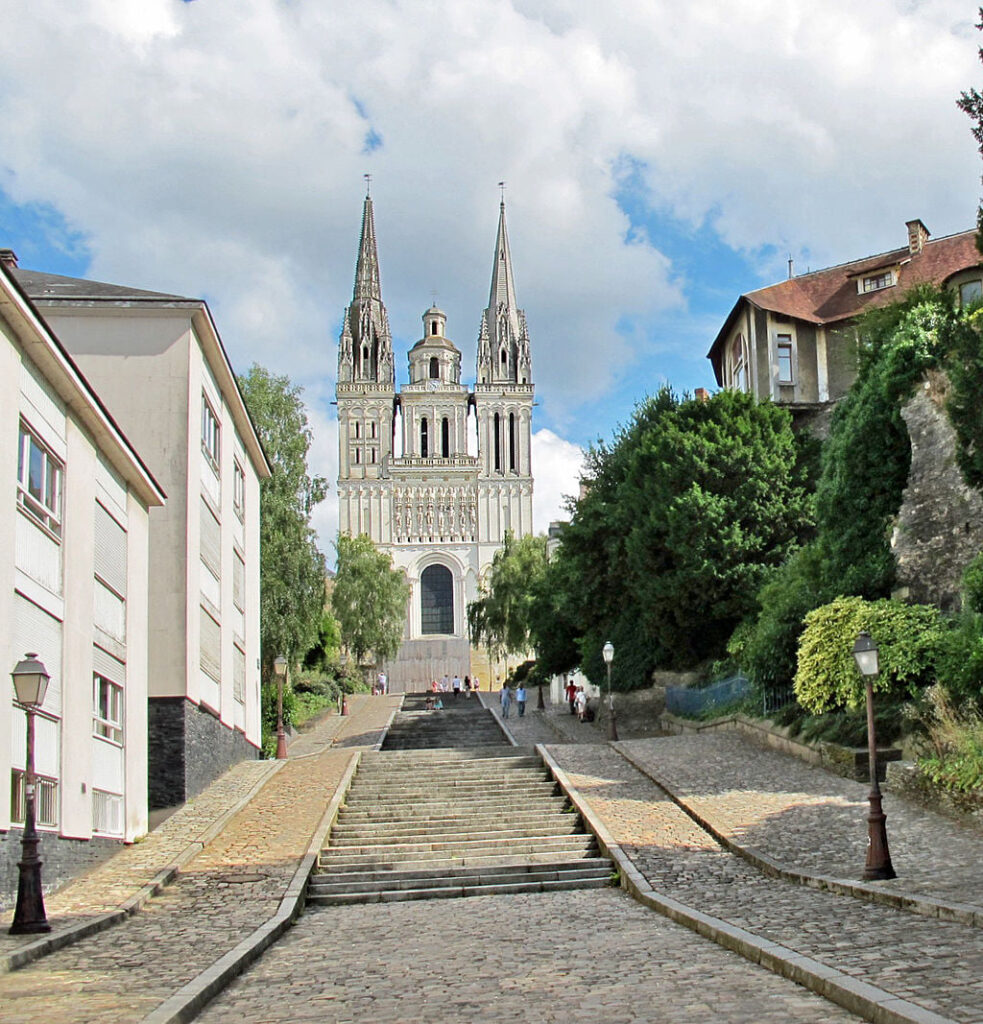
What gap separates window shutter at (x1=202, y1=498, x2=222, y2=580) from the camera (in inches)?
991

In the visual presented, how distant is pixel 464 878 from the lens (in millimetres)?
16984

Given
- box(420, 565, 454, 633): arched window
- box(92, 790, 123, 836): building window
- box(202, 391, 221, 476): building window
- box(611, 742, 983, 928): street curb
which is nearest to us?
box(611, 742, 983, 928): street curb

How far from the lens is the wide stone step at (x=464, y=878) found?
16.8m

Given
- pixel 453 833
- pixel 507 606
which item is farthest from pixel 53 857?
pixel 507 606

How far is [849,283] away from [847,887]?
29928mm

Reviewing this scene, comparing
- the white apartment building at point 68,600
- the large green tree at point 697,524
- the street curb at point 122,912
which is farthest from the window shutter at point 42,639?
the large green tree at point 697,524

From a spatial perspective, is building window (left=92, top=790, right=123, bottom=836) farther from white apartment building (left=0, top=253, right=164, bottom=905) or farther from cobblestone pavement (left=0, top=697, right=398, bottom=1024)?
cobblestone pavement (left=0, top=697, right=398, bottom=1024)

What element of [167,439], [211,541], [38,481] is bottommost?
[38,481]

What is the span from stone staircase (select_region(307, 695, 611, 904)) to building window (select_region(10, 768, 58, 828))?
337 centimetres

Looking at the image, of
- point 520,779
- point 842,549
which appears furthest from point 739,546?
point 520,779

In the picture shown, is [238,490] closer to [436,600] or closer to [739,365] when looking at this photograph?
[739,365]

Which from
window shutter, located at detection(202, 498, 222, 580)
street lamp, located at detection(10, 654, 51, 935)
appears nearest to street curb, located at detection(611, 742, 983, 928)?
street lamp, located at detection(10, 654, 51, 935)

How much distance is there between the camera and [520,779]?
919 inches

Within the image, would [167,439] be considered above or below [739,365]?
below
